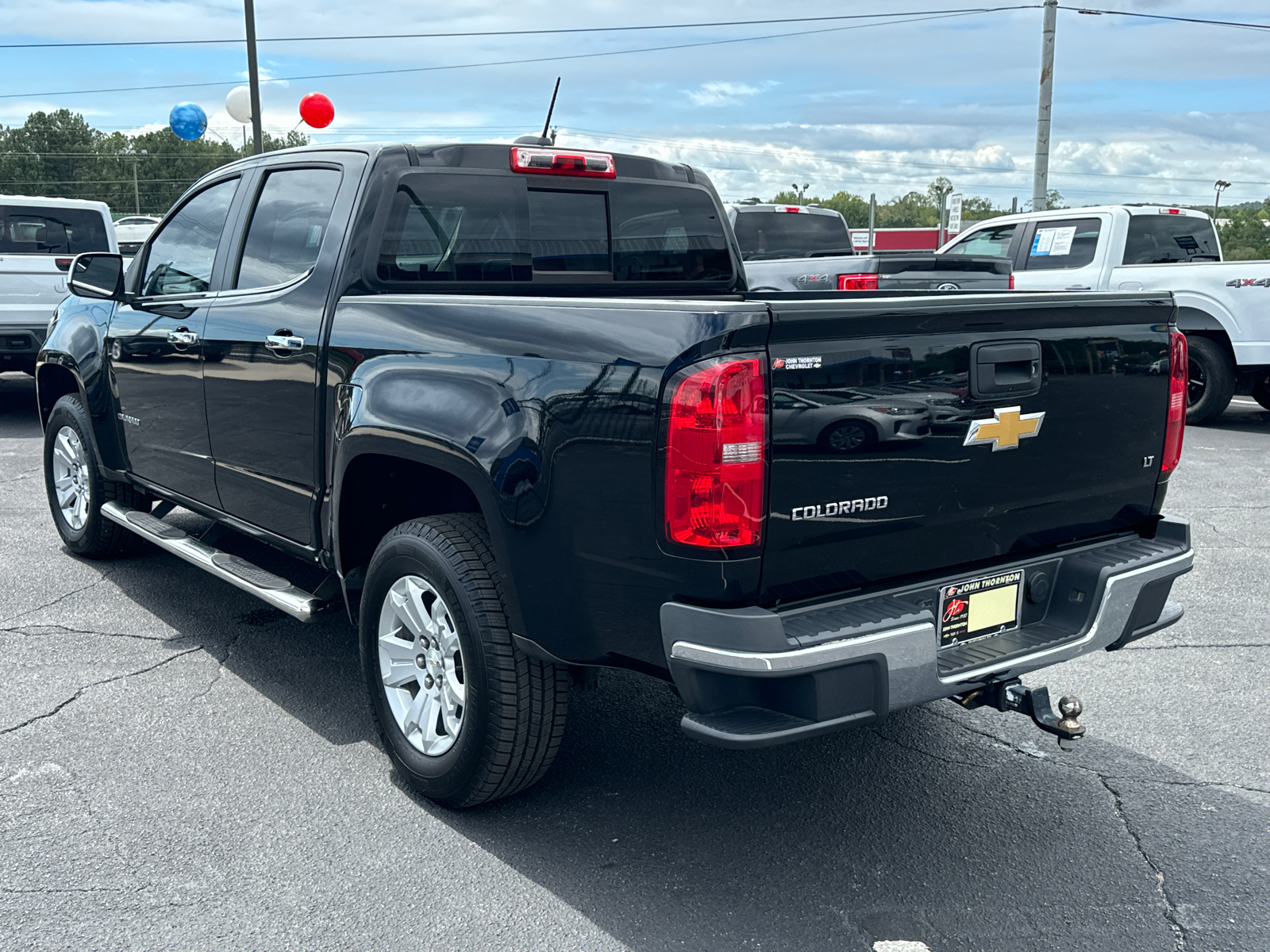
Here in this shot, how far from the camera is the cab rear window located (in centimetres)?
393

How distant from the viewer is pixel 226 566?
172 inches

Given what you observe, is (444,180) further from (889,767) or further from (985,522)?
(889,767)

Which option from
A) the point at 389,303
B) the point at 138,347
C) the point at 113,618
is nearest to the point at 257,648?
the point at 113,618

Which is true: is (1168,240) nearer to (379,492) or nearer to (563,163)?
(563,163)

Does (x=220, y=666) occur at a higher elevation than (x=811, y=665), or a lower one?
lower

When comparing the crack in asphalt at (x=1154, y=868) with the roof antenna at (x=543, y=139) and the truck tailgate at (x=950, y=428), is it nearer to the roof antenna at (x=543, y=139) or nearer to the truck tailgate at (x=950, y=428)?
the truck tailgate at (x=950, y=428)

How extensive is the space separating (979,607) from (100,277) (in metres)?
4.23

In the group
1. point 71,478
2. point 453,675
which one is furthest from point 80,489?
point 453,675

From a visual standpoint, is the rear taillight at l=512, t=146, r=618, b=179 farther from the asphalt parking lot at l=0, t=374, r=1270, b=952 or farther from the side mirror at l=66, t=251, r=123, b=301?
the side mirror at l=66, t=251, r=123, b=301

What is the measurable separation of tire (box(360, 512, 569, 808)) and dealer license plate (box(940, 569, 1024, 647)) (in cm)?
105

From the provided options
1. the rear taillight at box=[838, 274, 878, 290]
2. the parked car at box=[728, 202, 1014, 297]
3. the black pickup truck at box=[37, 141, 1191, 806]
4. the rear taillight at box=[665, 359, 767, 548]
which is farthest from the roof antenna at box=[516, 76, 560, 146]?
the rear taillight at box=[838, 274, 878, 290]

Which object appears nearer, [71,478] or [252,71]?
[71,478]

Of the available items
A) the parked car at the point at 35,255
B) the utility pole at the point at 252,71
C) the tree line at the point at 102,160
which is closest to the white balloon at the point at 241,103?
the utility pole at the point at 252,71

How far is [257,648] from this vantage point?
4.83m
